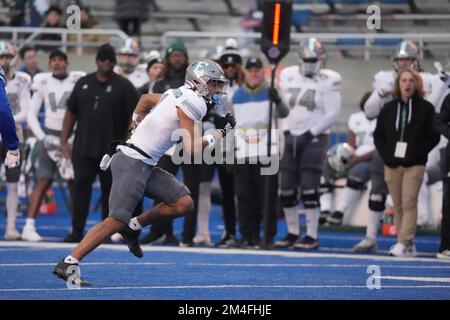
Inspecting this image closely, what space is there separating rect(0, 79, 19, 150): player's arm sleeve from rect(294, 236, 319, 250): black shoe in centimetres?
481

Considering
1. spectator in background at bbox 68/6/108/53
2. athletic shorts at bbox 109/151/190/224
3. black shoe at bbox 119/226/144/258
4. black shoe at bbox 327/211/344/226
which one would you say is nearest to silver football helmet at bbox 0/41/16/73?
black shoe at bbox 119/226/144/258

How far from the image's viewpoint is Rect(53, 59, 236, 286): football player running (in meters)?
10.9

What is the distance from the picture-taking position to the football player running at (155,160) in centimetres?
1095

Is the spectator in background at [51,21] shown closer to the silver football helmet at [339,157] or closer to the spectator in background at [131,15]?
the spectator in background at [131,15]

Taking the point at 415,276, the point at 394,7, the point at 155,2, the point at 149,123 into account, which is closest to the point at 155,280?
the point at 149,123

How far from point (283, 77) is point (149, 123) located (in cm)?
507

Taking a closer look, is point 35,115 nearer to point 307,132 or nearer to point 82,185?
point 82,185

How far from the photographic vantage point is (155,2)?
2541cm

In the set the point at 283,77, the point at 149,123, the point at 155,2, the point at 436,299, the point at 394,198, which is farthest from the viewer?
the point at 155,2

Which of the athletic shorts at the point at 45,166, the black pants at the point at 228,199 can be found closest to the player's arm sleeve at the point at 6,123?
the black pants at the point at 228,199

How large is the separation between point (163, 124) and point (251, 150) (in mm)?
4376

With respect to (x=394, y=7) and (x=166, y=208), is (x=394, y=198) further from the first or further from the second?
(x=394, y=7)

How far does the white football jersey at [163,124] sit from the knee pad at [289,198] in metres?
4.60

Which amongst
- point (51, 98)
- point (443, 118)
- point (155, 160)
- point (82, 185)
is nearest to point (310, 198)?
point (443, 118)
